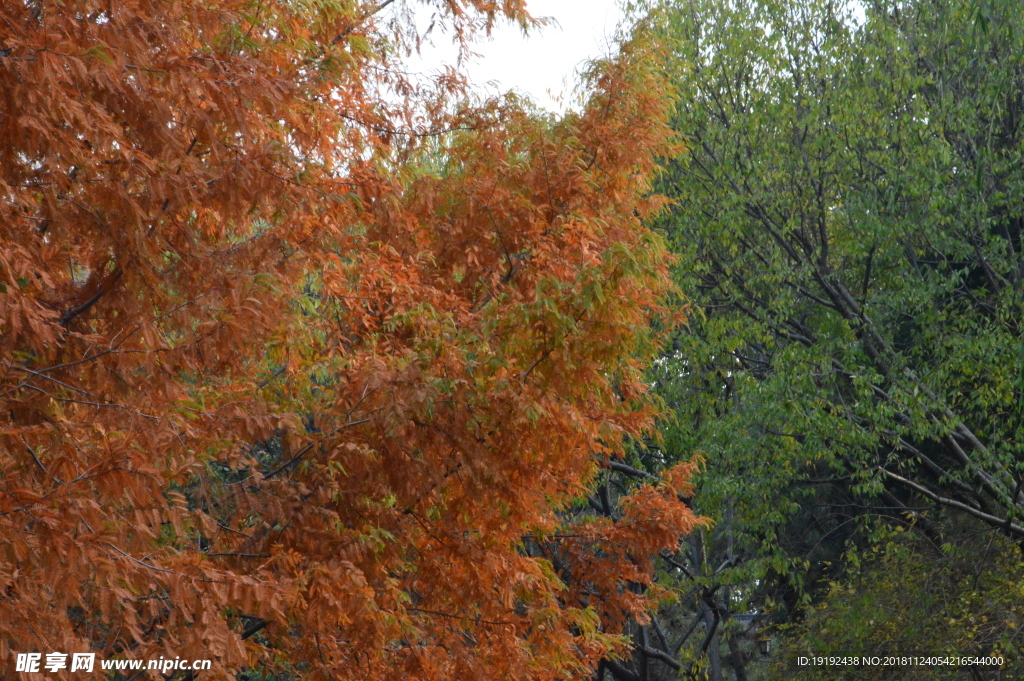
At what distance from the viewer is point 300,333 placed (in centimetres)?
596

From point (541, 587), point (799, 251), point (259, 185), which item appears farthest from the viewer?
point (799, 251)

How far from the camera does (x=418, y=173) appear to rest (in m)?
7.50

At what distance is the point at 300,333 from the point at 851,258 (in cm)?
839

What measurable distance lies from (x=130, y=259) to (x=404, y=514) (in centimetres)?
254

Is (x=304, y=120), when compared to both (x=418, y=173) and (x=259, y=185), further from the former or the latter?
(x=418, y=173)

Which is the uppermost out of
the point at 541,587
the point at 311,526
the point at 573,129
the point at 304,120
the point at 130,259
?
the point at 573,129

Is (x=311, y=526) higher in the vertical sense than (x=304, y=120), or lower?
lower

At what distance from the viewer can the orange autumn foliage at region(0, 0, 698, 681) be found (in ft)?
12.7

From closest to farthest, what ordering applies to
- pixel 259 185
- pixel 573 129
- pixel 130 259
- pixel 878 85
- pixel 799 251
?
1. pixel 130 259
2. pixel 259 185
3. pixel 573 129
4. pixel 878 85
5. pixel 799 251

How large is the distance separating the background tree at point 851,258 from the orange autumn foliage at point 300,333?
10.1 ft

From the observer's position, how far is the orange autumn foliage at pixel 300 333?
3.87 meters

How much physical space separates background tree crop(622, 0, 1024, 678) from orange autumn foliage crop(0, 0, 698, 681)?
10.1ft

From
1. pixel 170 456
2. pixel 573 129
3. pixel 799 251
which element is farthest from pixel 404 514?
pixel 799 251

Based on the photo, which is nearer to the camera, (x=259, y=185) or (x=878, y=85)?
(x=259, y=185)
